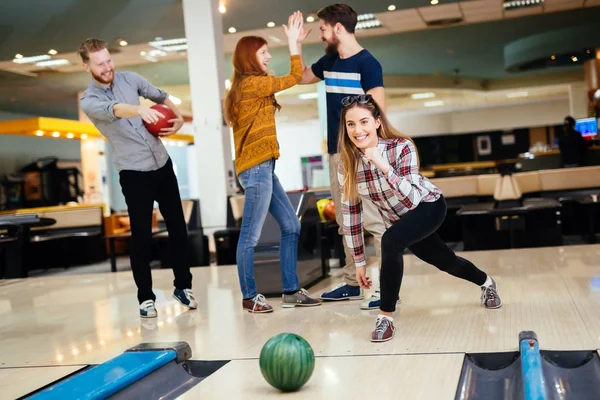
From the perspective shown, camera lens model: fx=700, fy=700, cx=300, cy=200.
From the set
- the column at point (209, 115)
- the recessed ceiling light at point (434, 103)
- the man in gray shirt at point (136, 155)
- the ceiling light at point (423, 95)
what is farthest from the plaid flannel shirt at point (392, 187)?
the recessed ceiling light at point (434, 103)

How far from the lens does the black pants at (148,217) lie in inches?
149

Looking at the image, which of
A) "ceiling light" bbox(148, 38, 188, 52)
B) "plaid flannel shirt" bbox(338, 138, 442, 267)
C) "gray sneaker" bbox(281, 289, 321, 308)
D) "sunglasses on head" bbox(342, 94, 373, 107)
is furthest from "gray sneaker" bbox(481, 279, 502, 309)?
"ceiling light" bbox(148, 38, 188, 52)

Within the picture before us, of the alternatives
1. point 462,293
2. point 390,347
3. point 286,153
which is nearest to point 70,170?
point 462,293

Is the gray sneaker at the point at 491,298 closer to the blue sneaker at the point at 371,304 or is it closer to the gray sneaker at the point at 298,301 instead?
the blue sneaker at the point at 371,304

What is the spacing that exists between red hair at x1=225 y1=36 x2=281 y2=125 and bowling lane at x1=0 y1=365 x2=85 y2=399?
1.57m

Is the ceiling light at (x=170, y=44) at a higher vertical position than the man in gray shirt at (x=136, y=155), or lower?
higher

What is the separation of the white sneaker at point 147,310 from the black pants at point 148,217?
27mm

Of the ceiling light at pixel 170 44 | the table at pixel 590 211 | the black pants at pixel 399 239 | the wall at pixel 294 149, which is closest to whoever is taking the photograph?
the black pants at pixel 399 239

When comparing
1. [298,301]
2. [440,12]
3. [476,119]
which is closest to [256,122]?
[298,301]

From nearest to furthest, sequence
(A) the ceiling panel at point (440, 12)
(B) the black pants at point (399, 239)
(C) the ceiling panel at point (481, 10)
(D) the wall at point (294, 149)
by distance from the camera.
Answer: (B) the black pants at point (399, 239)
(A) the ceiling panel at point (440, 12)
(C) the ceiling panel at point (481, 10)
(D) the wall at point (294, 149)

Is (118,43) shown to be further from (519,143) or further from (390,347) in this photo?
(519,143)

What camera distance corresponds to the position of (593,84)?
426 inches

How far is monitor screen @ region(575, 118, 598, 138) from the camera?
10503 mm

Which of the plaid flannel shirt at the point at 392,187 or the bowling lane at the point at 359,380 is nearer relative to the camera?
the bowling lane at the point at 359,380
